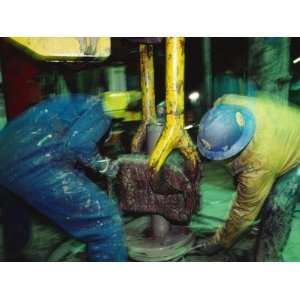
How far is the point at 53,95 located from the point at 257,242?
163 centimetres

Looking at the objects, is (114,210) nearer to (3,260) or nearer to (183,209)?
(183,209)

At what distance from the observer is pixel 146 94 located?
2.12m

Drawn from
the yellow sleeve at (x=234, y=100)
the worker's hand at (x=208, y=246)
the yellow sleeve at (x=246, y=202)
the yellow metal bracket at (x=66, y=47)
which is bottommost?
the worker's hand at (x=208, y=246)

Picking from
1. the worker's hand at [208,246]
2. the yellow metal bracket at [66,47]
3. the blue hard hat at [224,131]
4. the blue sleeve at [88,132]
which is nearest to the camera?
the blue hard hat at [224,131]

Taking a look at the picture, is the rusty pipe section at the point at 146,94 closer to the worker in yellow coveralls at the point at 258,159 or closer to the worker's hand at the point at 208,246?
the worker in yellow coveralls at the point at 258,159

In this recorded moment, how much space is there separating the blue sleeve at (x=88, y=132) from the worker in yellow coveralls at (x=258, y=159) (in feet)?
1.98

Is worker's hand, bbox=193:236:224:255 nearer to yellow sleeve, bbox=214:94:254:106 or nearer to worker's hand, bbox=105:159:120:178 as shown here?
worker's hand, bbox=105:159:120:178

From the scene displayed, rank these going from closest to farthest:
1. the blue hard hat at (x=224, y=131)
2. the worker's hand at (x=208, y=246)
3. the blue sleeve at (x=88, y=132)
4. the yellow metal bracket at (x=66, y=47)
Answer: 1. the blue hard hat at (x=224, y=131)
2. the yellow metal bracket at (x=66, y=47)
3. the blue sleeve at (x=88, y=132)
4. the worker's hand at (x=208, y=246)

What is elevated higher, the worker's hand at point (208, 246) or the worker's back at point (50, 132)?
the worker's back at point (50, 132)

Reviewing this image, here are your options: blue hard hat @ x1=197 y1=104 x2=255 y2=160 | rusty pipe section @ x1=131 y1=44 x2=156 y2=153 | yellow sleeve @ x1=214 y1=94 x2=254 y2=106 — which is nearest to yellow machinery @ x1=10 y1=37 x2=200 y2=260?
rusty pipe section @ x1=131 y1=44 x2=156 y2=153

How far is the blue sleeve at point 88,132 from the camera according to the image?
2.08m

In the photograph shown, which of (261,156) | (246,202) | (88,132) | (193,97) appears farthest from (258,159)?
(88,132)

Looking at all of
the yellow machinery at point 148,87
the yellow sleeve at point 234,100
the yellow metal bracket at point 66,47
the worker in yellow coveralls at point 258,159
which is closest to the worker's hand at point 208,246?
the worker in yellow coveralls at point 258,159

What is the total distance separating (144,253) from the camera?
7.36 feet
